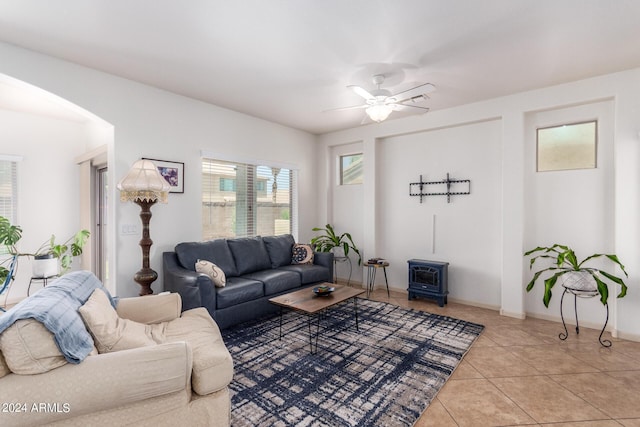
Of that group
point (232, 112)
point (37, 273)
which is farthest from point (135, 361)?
point (232, 112)

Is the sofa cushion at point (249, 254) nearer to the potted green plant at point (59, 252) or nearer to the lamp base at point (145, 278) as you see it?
the lamp base at point (145, 278)

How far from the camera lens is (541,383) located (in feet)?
7.73

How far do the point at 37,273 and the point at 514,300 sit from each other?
596 cm

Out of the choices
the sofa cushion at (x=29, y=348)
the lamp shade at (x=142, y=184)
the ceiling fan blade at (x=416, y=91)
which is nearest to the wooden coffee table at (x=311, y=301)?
the lamp shade at (x=142, y=184)

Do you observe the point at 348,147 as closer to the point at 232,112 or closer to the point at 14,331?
the point at 232,112

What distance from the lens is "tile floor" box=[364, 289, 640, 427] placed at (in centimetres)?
197

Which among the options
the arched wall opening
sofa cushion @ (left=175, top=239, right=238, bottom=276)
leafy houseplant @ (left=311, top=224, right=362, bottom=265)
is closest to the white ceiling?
the arched wall opening

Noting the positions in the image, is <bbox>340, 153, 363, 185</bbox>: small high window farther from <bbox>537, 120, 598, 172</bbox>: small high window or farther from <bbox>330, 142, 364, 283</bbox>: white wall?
<bbox>537, 120, 598, 172</bbox>: small high window

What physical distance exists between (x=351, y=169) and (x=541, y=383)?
13.5ft

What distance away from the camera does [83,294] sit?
6.31 feet

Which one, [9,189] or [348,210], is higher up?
[9,189]

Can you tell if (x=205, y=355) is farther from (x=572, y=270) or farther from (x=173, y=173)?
(x=572, y=270)

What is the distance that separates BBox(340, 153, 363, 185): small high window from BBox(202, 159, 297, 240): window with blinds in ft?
3.17

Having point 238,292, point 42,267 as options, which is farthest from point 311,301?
point 42,267
